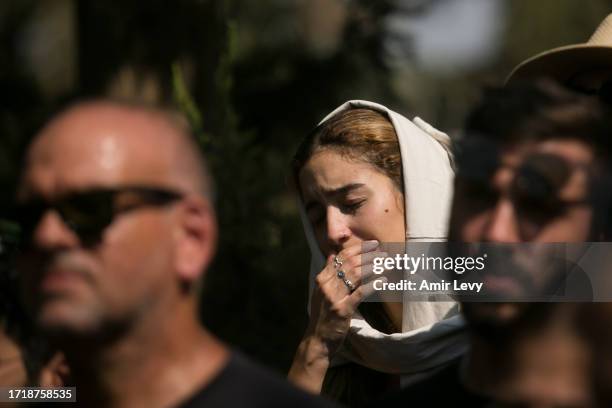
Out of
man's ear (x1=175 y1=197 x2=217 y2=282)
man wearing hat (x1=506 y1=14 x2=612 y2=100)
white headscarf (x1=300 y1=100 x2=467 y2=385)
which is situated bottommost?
white headscarf (x1=300 y1=100 x2=467 y2=385)

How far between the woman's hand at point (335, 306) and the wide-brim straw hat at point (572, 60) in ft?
2.86

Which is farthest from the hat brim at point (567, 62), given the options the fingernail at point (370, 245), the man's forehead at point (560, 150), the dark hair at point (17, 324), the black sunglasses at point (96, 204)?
the dark hair at point (17, 324)

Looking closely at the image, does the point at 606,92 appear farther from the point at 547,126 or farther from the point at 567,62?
the point at 547,126

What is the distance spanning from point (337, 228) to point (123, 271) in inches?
51.1

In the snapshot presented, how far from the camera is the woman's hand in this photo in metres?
3.45

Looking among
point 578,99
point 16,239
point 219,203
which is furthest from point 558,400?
point 219,203

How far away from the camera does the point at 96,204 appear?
2.33 meters

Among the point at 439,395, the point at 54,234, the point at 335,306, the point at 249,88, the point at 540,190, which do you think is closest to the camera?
the point at 540,190

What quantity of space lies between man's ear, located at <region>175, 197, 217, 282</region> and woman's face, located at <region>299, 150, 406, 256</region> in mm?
1114

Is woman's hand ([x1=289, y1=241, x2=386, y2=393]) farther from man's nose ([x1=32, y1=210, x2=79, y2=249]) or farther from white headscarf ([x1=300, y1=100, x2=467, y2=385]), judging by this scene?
man's nose ([x1=32, y1=210, x2=79, y2=249])

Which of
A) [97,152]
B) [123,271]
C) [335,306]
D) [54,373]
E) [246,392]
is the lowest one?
[54,373]

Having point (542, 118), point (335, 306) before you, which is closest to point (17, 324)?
point (335, 306)

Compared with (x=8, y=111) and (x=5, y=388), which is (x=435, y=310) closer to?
(x=5, y=388)

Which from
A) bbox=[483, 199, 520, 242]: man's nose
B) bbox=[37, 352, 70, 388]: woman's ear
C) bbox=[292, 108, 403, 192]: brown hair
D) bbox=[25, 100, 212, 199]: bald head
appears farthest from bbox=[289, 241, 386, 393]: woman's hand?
bbox=[483, 199, 520, 242]: man's nose
